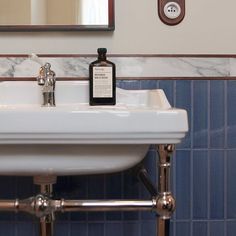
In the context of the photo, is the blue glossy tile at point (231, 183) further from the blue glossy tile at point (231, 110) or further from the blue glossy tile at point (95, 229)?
the blue glossy tile at point (95, 229)

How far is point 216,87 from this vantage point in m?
1.21

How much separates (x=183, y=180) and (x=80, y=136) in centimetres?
58

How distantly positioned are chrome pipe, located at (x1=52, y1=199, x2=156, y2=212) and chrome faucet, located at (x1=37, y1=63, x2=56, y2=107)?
0.35 m

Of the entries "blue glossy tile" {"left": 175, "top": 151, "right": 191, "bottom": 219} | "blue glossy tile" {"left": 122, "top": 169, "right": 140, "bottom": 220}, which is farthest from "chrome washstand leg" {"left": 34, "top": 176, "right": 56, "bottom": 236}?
"blue glossy tile" {"left": 175, "top": 151, "right": 191, "bottom": 219}

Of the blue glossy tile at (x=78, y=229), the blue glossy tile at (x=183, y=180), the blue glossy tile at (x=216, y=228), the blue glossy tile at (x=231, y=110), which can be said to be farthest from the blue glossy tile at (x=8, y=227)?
the blue glossy tile at (x=231, y=110)

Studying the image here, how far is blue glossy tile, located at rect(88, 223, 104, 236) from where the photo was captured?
1.21 m

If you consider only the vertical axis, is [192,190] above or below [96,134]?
below

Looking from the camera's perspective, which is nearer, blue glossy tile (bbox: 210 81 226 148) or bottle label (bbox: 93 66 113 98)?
bottle label (bbox: 93 66 113 98)

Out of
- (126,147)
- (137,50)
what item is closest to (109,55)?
(137,50)

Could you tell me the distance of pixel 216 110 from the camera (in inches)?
47.7

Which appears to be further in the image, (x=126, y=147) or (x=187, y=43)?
(x=187, y=43)

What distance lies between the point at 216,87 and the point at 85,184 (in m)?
0.51

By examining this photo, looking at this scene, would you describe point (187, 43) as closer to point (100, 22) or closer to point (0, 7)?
point (100, 22)

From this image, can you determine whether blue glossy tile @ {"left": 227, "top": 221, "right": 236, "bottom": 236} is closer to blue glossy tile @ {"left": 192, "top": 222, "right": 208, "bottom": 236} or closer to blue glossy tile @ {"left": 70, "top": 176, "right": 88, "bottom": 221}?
blue glossy tile @ {"left": 192, "top": 222, "right": 208, "bottom": 236}
